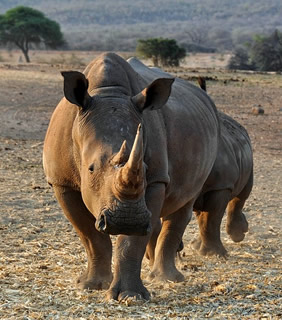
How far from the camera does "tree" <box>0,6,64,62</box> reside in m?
48.4

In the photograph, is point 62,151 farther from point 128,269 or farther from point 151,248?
point 151,248

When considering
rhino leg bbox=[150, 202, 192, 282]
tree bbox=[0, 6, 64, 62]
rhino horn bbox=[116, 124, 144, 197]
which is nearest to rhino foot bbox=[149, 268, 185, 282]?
rhino leg bbox=[150, 202, 192, 282]

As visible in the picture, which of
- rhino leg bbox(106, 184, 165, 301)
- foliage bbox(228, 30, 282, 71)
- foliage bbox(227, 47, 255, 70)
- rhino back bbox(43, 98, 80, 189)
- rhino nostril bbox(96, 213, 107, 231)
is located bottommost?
foliage bbox(227, 47, 255, 70)

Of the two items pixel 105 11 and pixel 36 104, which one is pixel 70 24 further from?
pixel 36 104

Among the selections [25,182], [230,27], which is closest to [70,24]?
[230,27]

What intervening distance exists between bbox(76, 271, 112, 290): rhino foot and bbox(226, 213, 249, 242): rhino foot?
2174mm

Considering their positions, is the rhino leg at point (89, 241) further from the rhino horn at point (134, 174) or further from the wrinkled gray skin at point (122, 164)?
the rhino horn at point (134, 174)

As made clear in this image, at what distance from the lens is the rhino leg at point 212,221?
295 inches

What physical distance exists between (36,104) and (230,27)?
98.5 meters

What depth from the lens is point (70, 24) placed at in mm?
120250

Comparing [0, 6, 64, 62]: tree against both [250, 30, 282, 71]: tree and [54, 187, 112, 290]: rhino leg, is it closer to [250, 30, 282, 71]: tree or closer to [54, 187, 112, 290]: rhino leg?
[250, 30, 282, 71]: tree

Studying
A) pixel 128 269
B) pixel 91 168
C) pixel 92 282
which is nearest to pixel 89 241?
pixel 92 282

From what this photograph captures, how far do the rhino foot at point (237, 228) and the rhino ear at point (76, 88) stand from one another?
2.93 meters

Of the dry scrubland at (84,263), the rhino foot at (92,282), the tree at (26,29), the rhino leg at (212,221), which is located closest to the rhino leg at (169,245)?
the dry scrubland at (84,263)
